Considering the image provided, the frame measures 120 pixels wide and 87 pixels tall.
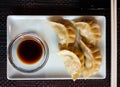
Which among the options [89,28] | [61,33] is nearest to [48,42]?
[61,33]

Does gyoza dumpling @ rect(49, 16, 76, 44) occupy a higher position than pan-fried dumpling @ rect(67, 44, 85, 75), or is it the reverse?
gyoza dumpling @ rect(49, 16, 76, 44)

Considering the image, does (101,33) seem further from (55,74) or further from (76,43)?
(55,74)

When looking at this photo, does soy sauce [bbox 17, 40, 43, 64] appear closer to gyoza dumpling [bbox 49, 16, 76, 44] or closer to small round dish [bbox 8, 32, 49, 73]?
small round dish [bbox 8, 32, 49, 73]

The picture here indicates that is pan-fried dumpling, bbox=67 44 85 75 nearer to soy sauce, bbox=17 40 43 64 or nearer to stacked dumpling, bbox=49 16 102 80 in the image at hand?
stacked dumpling, bbox=49 16 102 80

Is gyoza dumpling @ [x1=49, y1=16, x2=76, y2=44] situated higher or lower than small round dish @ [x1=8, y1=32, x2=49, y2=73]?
higher

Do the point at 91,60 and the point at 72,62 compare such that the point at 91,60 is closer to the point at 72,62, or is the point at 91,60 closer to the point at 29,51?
the point at 72,62

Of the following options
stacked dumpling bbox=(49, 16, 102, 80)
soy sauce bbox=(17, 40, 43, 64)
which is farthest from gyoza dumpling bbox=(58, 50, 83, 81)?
soy sauce bbox=(17, 40, 43, 64)
